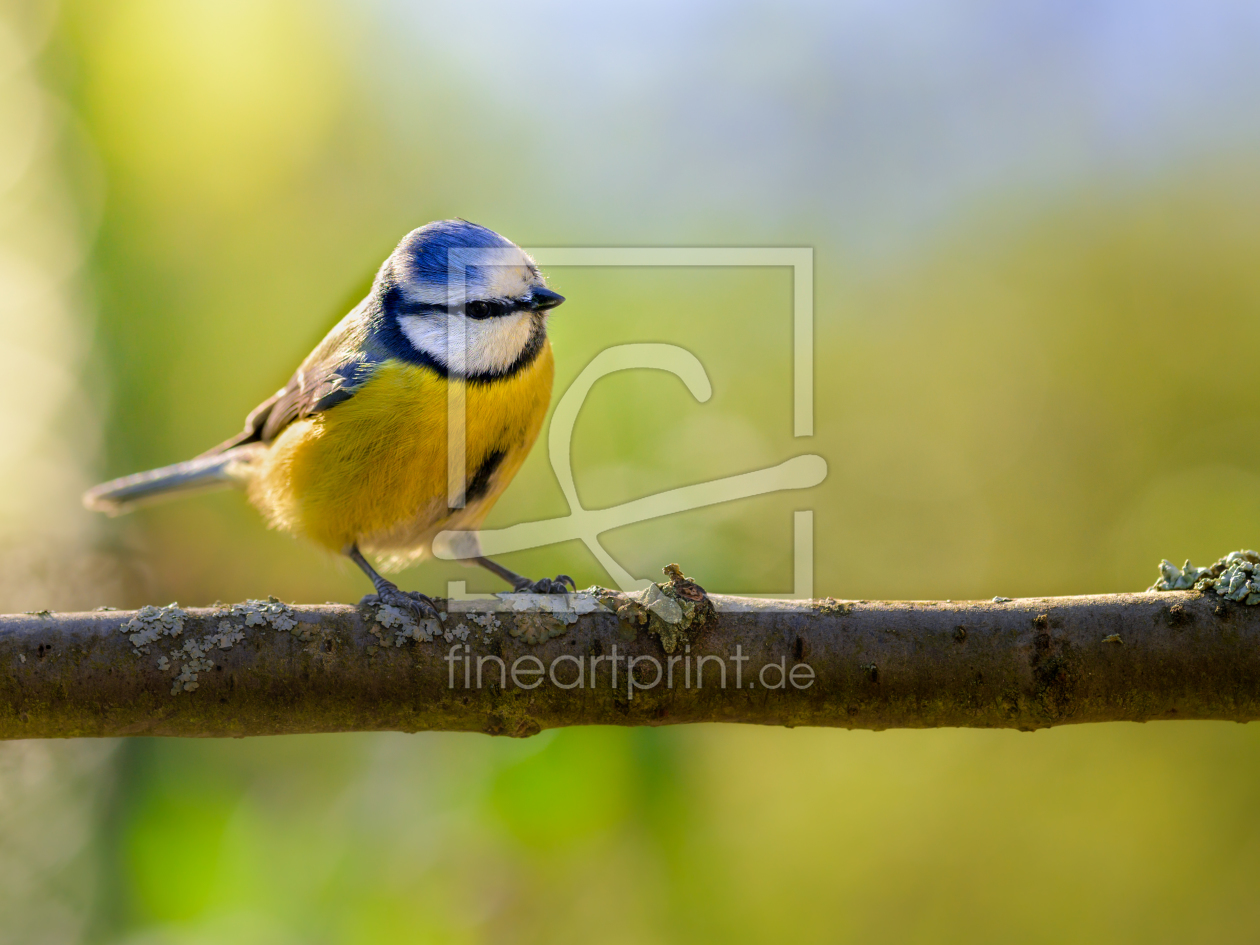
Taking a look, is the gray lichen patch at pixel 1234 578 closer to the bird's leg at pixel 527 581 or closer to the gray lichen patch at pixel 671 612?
the gray lichen patch at pixel 671 612

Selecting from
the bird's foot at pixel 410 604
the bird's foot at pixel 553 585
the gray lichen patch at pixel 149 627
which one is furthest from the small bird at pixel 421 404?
the gray lichen patch at pixel 149 627

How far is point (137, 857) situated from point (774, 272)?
229cm

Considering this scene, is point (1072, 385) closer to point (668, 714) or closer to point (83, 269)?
point (668, 714)

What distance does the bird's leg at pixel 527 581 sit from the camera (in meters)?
1.75

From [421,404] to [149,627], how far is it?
0.72 metres

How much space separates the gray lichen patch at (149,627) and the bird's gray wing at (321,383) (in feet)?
2.47

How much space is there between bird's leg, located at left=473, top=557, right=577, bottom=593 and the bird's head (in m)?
0.47

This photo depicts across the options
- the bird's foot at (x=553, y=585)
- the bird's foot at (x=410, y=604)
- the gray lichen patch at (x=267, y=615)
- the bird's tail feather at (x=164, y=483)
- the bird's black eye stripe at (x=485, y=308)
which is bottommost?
the gray lichen patch at (x=267, y=615)

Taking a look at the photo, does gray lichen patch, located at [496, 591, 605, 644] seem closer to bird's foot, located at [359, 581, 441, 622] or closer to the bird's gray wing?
bird's foot, located at [359, 581, 441, 622]

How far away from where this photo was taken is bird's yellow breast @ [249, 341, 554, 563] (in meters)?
1.81

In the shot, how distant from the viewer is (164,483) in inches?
95.1

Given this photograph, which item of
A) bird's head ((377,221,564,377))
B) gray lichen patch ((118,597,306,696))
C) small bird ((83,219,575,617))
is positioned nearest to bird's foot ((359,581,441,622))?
gray lichen patch ((118,597,306,696))

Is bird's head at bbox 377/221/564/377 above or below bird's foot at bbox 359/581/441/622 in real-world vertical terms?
above

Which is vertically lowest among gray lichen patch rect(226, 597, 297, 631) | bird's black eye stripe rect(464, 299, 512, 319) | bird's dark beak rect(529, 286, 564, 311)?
gray lichen patch rect(226, 597, 297, 631)
